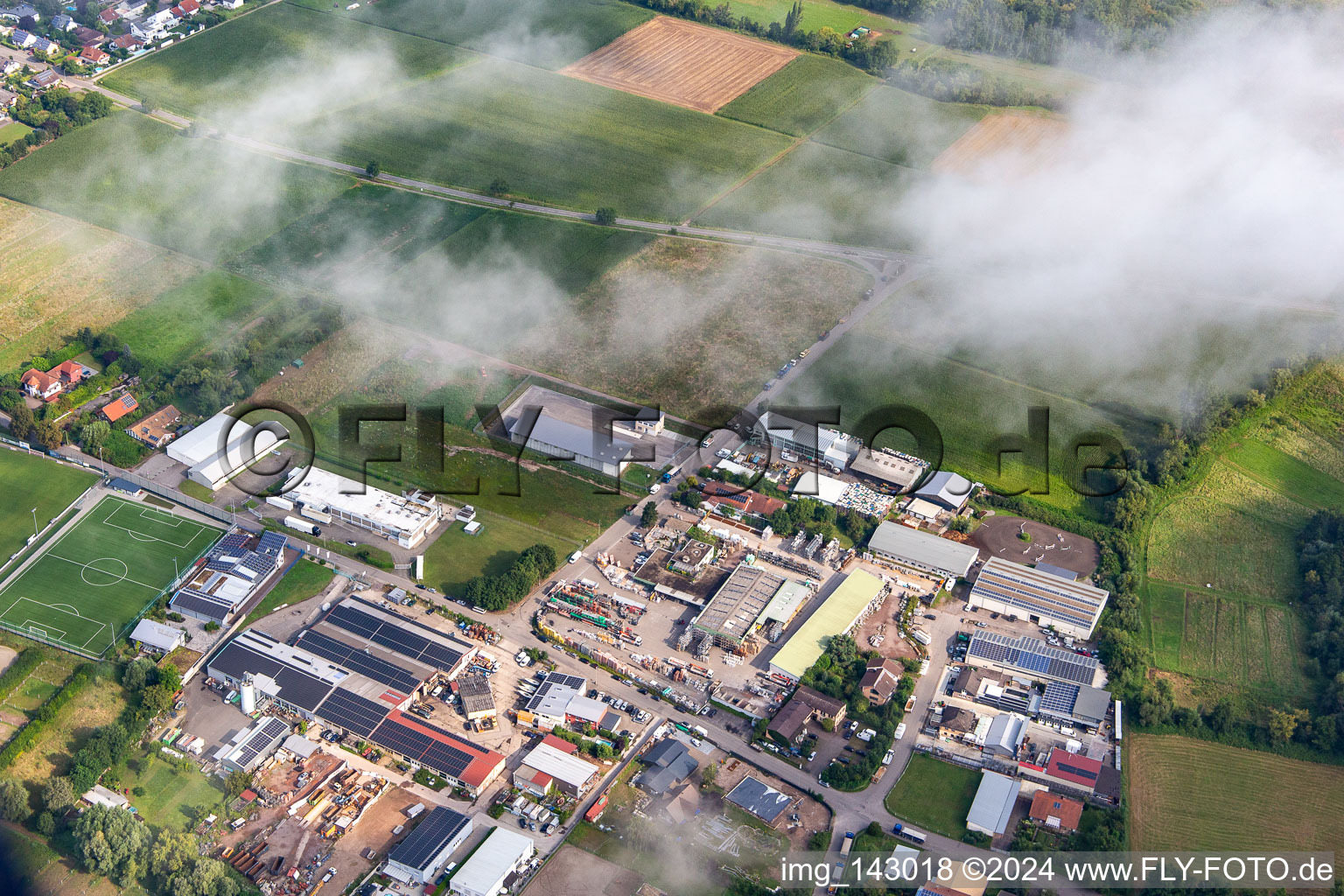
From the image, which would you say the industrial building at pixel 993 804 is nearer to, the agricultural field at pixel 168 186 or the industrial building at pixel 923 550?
the industrial building at pixel 923 550

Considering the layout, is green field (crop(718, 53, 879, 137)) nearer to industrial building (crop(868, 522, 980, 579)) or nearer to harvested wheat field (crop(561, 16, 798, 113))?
harvested wheat field (crop(561, 16, 798, 113))

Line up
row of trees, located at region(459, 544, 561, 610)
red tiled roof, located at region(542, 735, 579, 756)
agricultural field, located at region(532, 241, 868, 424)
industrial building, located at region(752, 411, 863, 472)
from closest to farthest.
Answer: red tiled roof, located at region(542, 735, 579, 756), row of trees, located at region(459, 544, 561, 610), industrial building, located at region(752, 411, 863, 472), agricultural field, located at region(532, 241, 868, 424)


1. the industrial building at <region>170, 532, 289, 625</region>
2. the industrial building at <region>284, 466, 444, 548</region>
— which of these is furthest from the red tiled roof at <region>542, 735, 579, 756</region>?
the industrial building at <region>170, 532, 289, 625</region>

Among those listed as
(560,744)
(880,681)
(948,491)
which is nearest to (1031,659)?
(880,681)

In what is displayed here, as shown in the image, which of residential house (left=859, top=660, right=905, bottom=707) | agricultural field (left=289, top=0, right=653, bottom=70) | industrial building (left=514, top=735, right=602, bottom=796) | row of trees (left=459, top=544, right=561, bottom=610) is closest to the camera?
industrial building (left=514, top=735, right=602, bottom=796)

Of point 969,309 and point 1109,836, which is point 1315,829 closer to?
point 1109,836

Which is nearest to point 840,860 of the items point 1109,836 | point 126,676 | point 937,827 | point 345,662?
point 937,827
